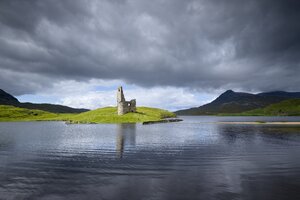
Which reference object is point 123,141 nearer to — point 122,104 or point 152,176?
point 152,176

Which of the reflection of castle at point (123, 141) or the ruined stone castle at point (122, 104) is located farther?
the ruined stone castle at point (122, 104)

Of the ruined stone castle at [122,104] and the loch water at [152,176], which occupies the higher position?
the ruined stone castle at [122,104]

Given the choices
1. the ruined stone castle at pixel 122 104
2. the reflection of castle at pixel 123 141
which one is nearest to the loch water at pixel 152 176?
the reflection of castle at pixel 123 141

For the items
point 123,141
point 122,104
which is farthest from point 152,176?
point 122,104

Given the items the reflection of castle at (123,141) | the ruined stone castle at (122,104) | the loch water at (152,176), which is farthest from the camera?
the ruined stone castle at (122,104)

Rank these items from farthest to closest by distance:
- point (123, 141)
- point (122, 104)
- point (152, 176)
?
point (122, 104) → point (123, 141) → point (152, 176)

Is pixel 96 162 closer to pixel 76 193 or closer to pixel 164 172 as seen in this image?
pixel 164 172

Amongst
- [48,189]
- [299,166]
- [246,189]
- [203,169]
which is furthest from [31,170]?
[299,166]

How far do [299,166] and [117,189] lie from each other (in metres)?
24.1

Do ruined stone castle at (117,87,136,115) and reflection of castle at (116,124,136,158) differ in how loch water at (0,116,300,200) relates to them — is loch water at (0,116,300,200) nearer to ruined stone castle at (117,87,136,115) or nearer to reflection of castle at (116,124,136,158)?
reflection of castle at (116,124,136,158)

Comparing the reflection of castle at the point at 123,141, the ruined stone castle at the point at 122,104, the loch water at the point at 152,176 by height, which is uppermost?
the ruined stone castle at the point at 122,104

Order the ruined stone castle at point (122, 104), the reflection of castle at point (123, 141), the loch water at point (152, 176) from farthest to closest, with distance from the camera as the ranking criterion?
the ruined stone castle at point (122, 104), the reflection of castle at point (123, 141), the loch water at point (152, 176)

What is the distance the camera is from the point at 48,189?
21078mm

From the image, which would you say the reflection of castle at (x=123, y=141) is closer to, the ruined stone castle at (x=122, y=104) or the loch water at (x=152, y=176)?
the loch water at (x=152, y=176)
